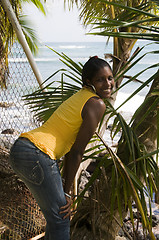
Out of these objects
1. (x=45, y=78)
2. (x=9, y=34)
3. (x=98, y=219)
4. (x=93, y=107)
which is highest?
(x=9, y=34)

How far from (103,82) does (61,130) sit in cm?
33

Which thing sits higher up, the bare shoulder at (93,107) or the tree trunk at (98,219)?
the bare shoulder at (93,107)

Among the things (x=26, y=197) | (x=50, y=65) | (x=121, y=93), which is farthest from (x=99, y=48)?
(x=26, y=197)

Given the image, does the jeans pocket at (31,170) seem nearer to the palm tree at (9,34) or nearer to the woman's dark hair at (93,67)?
the woman's dark hair at (93,67)

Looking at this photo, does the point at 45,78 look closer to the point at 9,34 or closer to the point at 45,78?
the point at 45,78

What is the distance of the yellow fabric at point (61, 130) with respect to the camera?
154 centimetres

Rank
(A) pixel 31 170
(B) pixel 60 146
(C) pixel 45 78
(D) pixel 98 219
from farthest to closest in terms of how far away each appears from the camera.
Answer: (C) pixel 45 78 < (D) pixel 98 219 < (B) pixel 60 146 < (A) pixel 31 170

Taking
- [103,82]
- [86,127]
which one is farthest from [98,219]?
[103,82]

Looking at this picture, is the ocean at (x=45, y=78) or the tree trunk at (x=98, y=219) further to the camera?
the ocean at (x=45, y=78)

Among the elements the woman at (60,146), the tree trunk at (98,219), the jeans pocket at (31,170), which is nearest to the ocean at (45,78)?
the tree trunk at (98,219)

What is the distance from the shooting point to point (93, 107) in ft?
4.95

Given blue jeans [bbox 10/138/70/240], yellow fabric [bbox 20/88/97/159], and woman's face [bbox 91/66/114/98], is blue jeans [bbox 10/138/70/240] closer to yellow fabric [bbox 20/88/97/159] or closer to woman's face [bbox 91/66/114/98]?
yellow fabric [bbox 20/88/97/159]

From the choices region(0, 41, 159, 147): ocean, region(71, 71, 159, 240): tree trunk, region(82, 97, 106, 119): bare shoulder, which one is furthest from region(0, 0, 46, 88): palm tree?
region(82, 97, 106, 119): bare shoulder

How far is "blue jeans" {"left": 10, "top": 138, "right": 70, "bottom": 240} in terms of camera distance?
1484 millimetres
